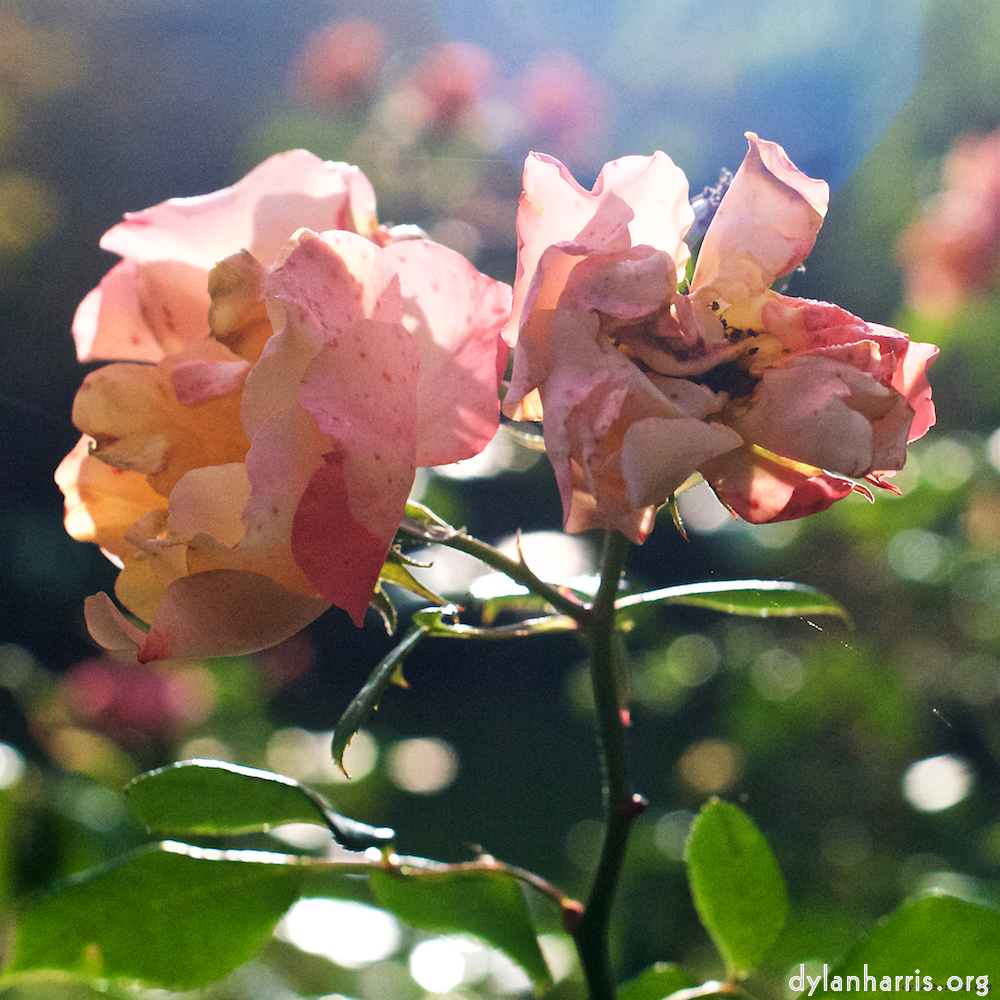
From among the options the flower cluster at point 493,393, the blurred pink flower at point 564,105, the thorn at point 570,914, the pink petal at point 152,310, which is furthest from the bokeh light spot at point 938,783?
the blurred pink flower at point 564,105

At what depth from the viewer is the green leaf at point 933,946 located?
40 centimetres

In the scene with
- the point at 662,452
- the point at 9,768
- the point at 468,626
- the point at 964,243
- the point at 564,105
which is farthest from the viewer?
the point at 564,105

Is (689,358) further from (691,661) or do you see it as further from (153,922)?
(691,661)

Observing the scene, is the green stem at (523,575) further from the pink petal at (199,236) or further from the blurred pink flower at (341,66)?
the blurred pink flower at (341,66)

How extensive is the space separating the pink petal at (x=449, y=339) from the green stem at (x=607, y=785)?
79mm

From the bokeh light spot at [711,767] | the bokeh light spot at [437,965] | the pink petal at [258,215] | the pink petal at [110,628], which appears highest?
the pink petal at [258,215]

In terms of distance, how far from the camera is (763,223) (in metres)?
0.32

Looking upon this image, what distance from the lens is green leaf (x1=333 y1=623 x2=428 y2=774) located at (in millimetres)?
332

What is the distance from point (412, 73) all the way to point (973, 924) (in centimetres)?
192

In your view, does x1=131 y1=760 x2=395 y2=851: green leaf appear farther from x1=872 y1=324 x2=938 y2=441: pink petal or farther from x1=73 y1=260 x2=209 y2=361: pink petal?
x1=872 y1=324 x2=938 y2=441: pink petal

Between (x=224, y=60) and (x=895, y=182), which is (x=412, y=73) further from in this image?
(x=895, y=182)

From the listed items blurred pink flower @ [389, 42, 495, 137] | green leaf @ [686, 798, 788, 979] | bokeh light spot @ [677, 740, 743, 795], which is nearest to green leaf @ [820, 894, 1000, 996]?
green leaf @ [686, 798, 788, 979]

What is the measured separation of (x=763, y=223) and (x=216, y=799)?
324 millimetres

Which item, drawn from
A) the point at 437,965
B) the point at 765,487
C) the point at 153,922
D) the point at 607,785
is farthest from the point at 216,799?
the point at 437,965
